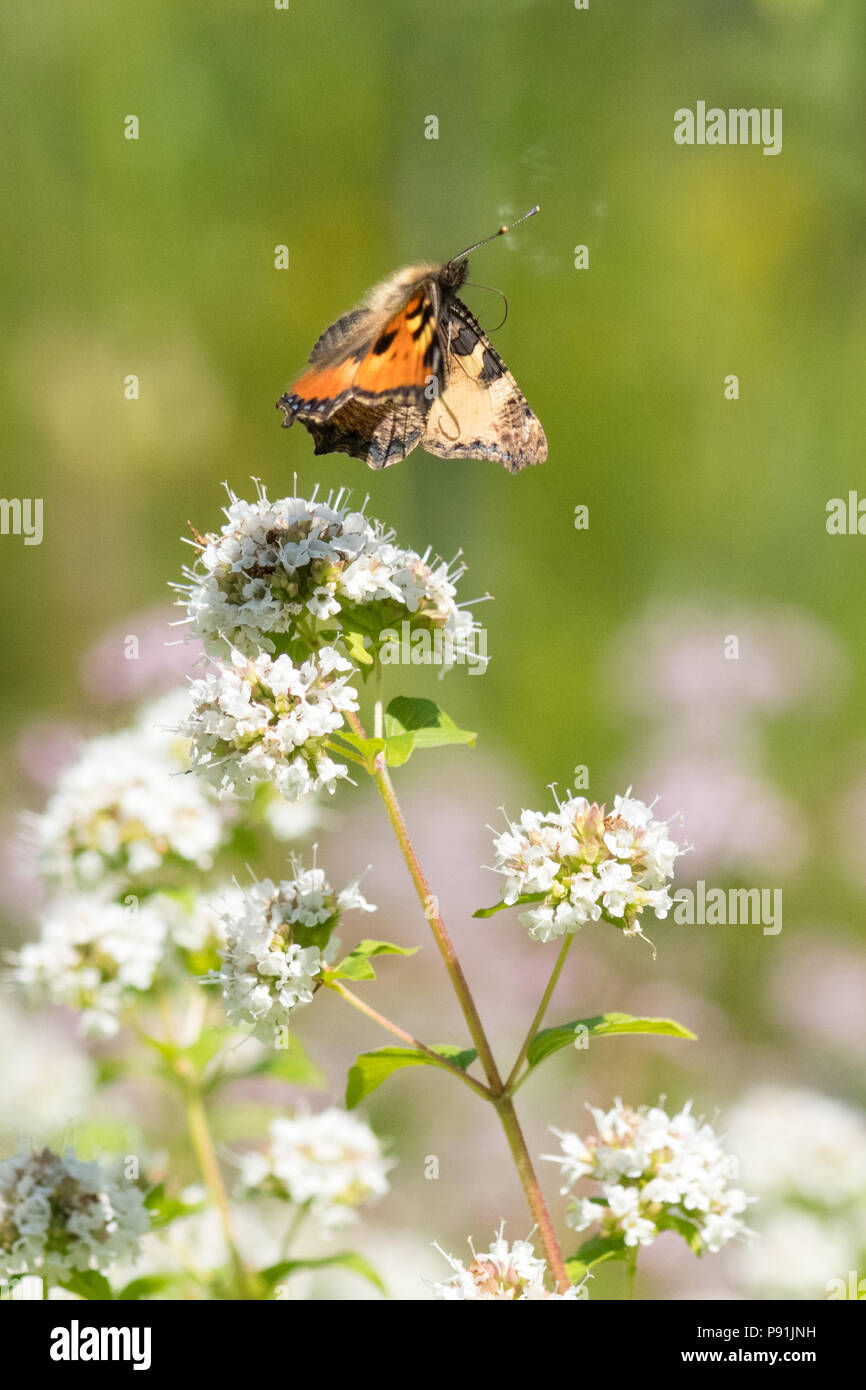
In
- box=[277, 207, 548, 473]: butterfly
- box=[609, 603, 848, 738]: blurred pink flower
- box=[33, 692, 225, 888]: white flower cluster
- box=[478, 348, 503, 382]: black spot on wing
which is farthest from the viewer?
box=[609, 603, 848, 738]: blurred pink flower

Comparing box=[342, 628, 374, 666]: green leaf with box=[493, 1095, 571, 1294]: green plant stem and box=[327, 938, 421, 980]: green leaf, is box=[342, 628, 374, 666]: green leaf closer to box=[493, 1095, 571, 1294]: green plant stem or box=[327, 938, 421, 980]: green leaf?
box=[327, 938, 421, 980]: green leaf

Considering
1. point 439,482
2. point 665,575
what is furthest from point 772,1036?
point 439,482

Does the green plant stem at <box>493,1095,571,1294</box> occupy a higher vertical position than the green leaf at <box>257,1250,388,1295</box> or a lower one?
higher

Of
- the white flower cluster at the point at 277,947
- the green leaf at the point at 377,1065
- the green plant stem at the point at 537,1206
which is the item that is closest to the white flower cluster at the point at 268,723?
Result: the white flower cluster at the point at 277,947

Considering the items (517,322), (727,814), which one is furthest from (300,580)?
(517,322)

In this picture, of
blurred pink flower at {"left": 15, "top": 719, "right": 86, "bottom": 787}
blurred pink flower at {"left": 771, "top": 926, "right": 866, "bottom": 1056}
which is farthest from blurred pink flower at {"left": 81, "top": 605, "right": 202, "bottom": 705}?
blurred pink flower at {"left": 771, "top": 926, "right": 866, "bottom": 1056}

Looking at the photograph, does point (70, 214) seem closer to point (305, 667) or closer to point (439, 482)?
point (439, 482)

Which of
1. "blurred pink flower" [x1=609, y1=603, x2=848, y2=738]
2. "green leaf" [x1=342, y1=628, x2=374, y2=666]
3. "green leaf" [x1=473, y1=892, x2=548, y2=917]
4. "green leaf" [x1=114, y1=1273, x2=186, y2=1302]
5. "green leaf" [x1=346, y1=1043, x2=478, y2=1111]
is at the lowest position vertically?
"green leaf" [x1=114, y1=1273, x2=186, y2=1302]
